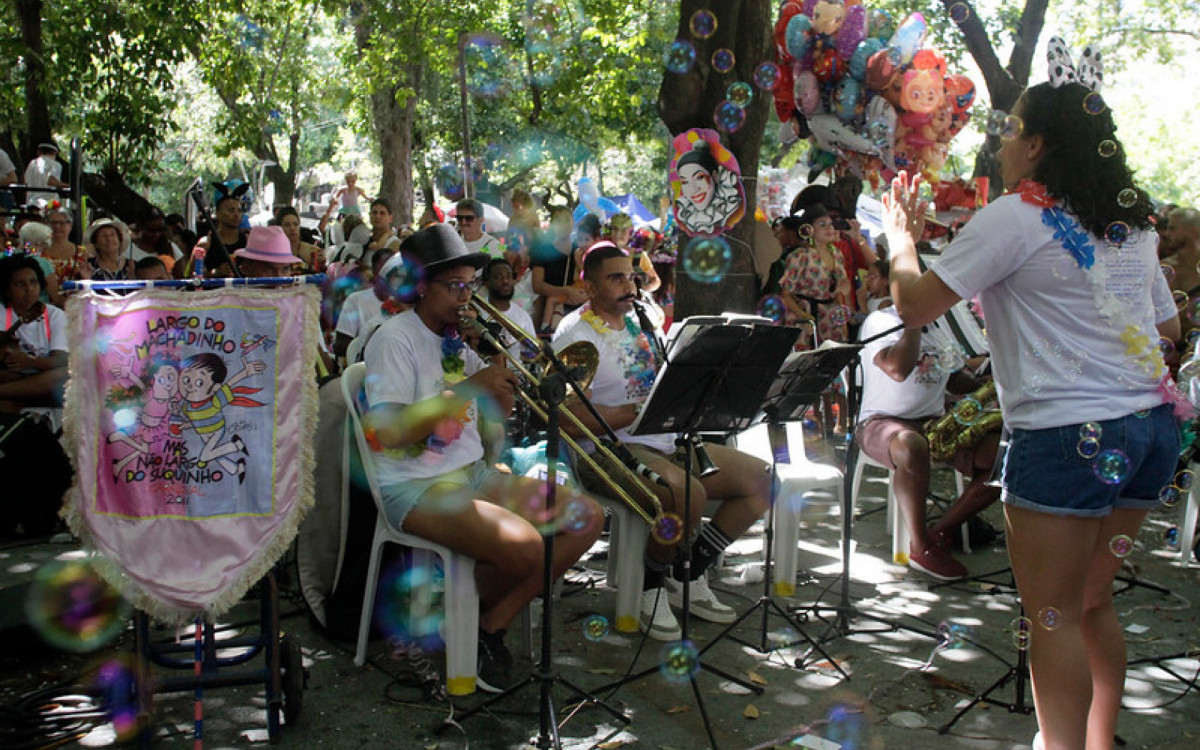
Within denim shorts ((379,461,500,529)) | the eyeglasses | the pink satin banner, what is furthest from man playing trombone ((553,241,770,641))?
the pink satin banner

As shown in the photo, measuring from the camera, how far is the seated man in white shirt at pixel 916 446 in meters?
6.07

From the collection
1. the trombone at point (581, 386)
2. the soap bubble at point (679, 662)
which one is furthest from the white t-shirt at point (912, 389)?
the soap bubble at point (679, 662)

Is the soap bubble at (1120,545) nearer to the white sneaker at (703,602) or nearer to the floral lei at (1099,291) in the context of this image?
the floral lei at (1099,291)

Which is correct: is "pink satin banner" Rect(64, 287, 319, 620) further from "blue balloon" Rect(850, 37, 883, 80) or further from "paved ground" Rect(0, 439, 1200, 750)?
"blue balloon" Rect(850, 37, 883, 80)

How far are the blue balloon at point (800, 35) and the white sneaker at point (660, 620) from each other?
11.8 feet

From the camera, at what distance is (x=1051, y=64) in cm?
314

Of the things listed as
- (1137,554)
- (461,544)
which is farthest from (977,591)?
(461,544)

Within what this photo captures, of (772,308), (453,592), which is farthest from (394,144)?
(453,592)

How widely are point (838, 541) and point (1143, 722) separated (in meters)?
2.75

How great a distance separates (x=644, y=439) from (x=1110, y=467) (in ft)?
8.85

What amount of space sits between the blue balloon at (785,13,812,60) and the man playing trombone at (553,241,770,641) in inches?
94.1

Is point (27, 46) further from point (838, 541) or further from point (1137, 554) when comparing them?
point (1137, 554)

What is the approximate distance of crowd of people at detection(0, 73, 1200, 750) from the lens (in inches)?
120

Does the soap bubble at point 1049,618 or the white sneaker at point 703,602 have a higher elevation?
the soap bubble at point 1049,618
